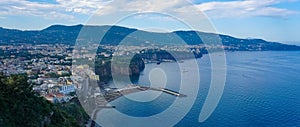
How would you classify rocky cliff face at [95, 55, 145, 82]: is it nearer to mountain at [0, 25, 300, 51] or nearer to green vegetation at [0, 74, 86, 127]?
mountain at [0, 25, 300, 51]

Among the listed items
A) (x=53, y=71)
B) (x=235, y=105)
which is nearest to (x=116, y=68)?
(x=53, y=71)

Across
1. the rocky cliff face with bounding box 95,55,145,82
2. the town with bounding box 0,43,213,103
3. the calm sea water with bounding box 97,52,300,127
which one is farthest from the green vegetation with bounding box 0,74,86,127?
the rocky cliff face with bounding box 95,55,145,82

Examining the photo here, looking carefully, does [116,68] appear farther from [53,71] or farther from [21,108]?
[21,108]

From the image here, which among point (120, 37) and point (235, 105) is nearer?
point (235, 105)

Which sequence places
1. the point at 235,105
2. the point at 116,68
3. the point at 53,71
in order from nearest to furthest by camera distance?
the point at 235,105
the point at 53,71
the point at 116,68

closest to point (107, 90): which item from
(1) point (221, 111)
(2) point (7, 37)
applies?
(1) point (221, 111)

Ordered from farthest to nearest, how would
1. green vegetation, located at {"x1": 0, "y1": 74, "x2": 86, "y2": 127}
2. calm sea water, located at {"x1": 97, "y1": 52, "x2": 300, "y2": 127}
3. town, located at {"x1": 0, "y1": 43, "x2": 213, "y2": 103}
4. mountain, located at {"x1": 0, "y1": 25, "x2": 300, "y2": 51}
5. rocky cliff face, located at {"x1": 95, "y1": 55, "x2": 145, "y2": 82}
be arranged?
mountain, located at {"x1": 0, "y1": 25, "x2": 300, "y2": 51} < rocky cliff face, located at {"x1": 95, "y1": 55, "x2": 145, "y2": 82} < town, located at {"x1": 0, "y1": 43, "x2": 213, "y2": 103} < calm sea water, located at {"x1": 97, "y1": 52, "x2": 300, "y2": 127} < green vegetation, located at {"x1": 0, "y1": 74, "x2": 86, "y2": 127}

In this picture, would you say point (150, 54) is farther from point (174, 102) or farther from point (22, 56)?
point (174, 102)
